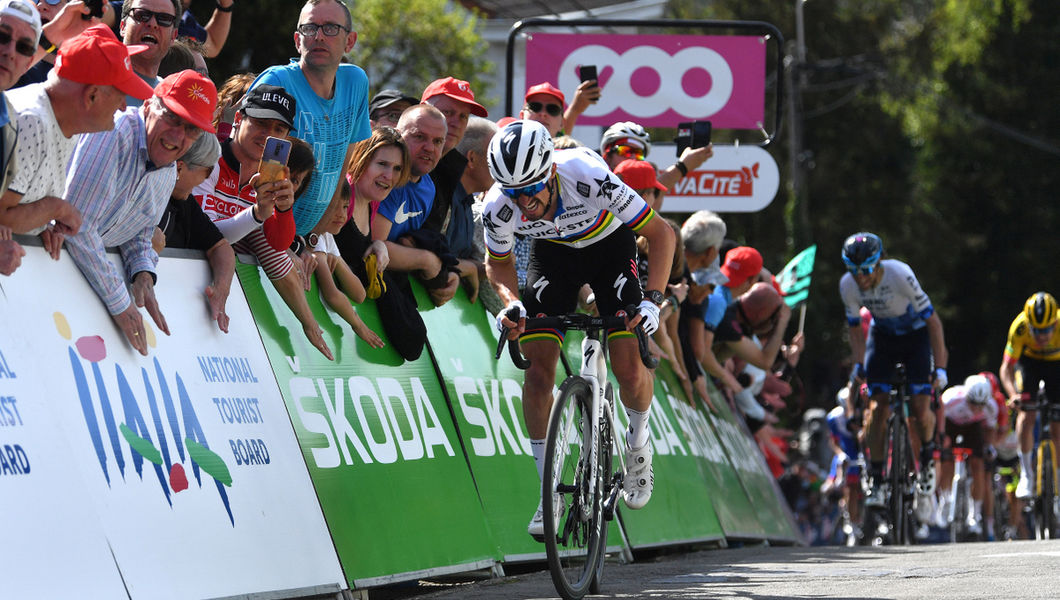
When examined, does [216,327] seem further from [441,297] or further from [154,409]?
[441,297]

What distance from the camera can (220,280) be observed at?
6.37 m

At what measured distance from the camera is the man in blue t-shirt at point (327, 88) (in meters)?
7.68

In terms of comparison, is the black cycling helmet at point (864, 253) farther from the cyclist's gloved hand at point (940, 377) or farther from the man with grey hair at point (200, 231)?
the man with grey hair at point (200, 231)

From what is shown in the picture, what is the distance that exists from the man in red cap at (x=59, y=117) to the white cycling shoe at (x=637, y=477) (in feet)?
11.5

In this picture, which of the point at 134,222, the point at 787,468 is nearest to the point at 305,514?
the point at 134,222

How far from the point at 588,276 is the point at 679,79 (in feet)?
28.5

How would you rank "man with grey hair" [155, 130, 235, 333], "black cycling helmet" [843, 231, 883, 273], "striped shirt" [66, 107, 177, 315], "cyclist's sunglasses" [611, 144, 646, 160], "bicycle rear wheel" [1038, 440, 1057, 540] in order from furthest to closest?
"bicycle rear wheel" [1038, 440, 1057, 540] < "black cycling helmet" [843, 231, 883, 273] < "cyclist's sunglasses" [611, 144, 646, 160] < "man with grey hair" [155, 130, 235, 333] < "striped shirt" [66, 107, 177, 315]

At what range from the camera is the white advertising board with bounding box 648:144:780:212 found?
624 inches

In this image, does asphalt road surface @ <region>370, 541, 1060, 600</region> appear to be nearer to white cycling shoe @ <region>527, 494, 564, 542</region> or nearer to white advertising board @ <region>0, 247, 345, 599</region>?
white cycling shoe @ <region>527, 494, 564, 542</region>

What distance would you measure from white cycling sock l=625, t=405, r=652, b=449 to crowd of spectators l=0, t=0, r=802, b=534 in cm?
A: 88

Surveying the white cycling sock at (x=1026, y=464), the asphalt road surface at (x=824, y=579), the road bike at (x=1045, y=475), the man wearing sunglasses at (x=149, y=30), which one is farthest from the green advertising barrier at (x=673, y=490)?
the white cycling sock at (x=1026, y=464)

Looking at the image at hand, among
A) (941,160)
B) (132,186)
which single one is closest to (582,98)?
(132,186)

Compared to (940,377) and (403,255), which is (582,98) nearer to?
(403,255)

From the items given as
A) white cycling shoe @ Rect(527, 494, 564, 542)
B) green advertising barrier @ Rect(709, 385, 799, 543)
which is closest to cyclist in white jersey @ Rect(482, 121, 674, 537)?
white cycling shoe @ Rect(527, 494, 564, 542)
